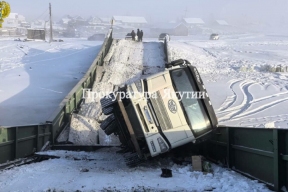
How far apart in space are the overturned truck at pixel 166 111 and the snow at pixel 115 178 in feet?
2.23

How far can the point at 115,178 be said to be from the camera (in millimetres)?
8062

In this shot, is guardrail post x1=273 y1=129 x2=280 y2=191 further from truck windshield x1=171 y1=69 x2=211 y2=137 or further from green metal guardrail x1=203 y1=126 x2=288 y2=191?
truck windshield x1=171 y1=69 x2=211 y2=137

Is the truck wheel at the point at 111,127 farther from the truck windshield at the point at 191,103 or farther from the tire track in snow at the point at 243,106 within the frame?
the tire track in snow at the point at 243,106

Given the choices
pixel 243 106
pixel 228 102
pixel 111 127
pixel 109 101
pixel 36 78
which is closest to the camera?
pixel 109 101

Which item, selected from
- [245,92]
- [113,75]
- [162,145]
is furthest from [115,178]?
[113,75]

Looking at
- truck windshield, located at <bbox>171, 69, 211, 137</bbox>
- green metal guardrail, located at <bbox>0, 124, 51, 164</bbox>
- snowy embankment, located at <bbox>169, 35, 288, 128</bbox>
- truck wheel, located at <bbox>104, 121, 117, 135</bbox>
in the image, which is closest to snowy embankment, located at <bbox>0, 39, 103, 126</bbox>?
green metal guardrail, located at <bbox>0, 124, 51, 164</bbox>

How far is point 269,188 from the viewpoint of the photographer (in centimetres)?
704

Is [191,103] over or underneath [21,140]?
over

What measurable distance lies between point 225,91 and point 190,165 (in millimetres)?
13907

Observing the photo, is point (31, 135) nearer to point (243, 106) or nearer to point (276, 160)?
point (276, 160)

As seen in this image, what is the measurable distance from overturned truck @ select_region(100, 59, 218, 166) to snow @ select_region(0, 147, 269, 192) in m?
0.68

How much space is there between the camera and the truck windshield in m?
9.59

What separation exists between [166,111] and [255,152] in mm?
2527

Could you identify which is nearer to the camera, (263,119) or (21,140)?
(21,140)
